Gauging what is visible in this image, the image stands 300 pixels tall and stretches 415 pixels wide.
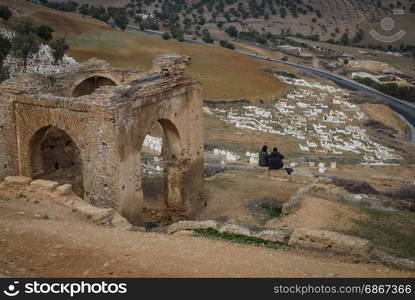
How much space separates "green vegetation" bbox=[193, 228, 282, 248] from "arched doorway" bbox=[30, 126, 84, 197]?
662 cm

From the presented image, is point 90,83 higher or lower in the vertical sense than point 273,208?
higher

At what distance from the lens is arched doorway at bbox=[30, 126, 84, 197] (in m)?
20.0

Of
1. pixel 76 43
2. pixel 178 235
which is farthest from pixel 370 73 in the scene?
pixel 178 235

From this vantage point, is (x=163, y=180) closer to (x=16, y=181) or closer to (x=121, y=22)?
(x=16, y=181)

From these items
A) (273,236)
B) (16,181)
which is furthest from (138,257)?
(16,181)

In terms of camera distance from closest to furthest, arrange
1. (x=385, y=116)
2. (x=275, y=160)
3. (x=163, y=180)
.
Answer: (x=163, y=180) → (x=275, y=160) → (x=385, y=116)

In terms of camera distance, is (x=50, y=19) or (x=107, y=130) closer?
(x=107, y=130)

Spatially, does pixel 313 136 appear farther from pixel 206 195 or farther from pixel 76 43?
pixel 76 43

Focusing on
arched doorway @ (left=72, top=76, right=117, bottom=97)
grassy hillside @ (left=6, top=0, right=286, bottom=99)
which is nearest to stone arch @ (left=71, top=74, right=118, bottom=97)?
arched doorway @ (left=72, top=76, right=117, bottom=97)

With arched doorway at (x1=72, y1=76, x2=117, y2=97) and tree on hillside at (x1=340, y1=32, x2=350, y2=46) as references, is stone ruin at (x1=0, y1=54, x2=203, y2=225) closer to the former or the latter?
arched doorway at (x1=72, y1=76, x2=117, y2=97)

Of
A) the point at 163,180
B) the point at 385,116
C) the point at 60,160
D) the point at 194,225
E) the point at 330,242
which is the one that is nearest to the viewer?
the point at 330,242

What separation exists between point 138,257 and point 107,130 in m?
5.49

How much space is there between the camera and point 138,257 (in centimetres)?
1134

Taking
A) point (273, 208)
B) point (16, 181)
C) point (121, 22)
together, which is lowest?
point (273, 208)
